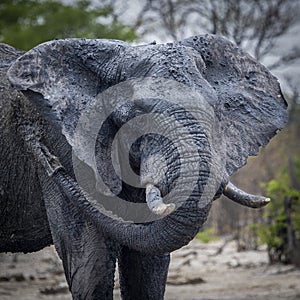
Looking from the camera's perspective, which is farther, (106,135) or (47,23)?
(47,23)

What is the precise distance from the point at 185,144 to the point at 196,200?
257mm

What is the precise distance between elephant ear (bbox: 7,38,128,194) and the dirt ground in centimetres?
439

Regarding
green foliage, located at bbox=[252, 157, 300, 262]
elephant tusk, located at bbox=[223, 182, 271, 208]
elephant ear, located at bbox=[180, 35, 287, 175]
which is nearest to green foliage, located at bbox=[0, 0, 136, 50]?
green foliage, located at bbox=[252, 157, 300, 262]

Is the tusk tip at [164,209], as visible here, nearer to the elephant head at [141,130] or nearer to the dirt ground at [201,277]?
the elephant head at [141,130]

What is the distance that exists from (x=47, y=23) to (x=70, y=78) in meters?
7.58

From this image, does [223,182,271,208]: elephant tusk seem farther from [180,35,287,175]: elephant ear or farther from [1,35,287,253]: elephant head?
[180,35,287,175]: elephant ear

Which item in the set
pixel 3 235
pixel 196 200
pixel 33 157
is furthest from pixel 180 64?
pixel 3 235

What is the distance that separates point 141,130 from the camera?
386 centimetres

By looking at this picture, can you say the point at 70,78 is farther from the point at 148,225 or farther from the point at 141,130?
the point at 148,225

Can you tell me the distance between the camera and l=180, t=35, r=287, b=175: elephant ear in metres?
4.27

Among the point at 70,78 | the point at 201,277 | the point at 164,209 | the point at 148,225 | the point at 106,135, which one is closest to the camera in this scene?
the point at 164,209

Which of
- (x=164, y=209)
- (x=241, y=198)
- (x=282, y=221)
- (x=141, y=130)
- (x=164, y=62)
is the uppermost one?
(x=282, y=221)

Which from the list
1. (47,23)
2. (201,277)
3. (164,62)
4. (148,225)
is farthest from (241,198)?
(47,23)

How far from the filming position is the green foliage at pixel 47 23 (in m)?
11.0
